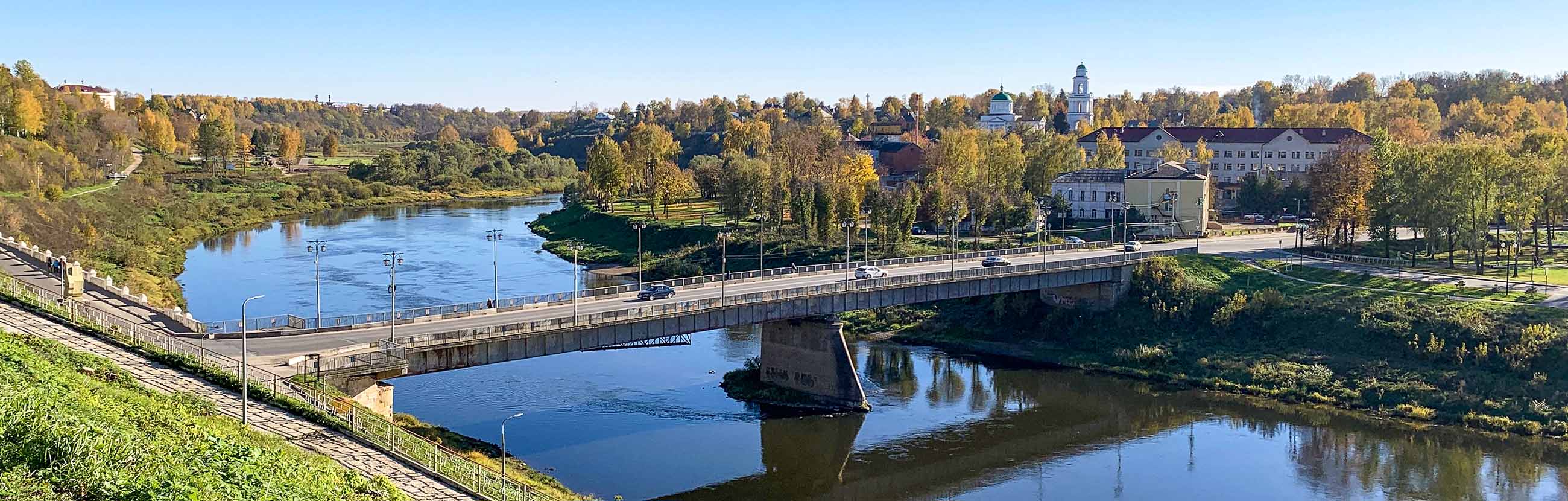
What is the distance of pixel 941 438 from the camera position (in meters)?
53.2

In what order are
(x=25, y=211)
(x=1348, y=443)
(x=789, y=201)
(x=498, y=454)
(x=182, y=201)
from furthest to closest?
(x=182, y=201), (x=789, y=201), (x=25, y=211), (x=1348, y=443), (x=498, y=454)

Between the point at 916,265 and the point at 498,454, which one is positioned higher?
the point at 916,265

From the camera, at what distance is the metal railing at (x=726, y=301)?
47125 millimetres

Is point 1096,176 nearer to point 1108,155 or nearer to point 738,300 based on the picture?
point 1108,155

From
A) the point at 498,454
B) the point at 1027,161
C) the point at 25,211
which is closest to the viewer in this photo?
the point at 498,454

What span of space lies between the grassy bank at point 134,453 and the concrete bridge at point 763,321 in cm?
919

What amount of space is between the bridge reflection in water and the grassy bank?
15.7 m

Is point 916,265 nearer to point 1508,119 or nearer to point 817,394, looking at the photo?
point 817,394

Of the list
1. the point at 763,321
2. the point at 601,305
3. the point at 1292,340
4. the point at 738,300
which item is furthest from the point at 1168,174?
the point at 601,305

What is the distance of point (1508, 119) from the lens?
144 m

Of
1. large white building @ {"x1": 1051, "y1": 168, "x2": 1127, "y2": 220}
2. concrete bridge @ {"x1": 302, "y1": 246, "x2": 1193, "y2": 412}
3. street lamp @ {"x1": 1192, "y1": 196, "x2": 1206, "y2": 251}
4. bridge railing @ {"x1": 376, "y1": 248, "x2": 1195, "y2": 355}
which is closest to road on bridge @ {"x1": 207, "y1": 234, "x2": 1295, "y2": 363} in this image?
concrete bridge @ {"x1": 302, "y1": 246, "x2": 1193, "y2": 412}

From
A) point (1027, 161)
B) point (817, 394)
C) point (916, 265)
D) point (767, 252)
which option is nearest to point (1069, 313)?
point (916, 265)

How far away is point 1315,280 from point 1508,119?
86.8 metres

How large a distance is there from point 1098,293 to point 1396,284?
52.0 feet
